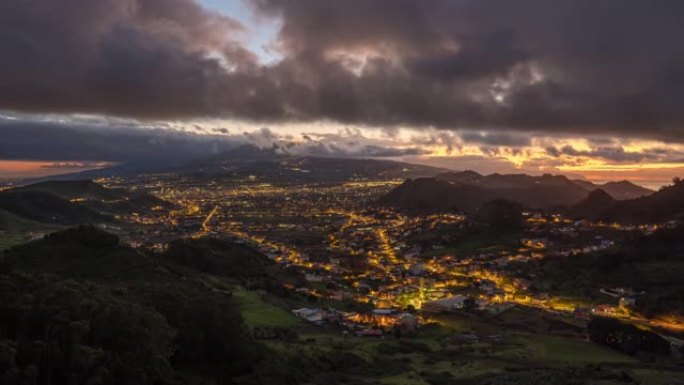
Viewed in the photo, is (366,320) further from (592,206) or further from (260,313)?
(592,206)

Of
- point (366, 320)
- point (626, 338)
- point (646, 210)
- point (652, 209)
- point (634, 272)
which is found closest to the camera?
point (626, 338)

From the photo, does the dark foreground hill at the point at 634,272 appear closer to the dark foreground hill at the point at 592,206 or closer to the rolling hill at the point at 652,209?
A: the rolling hill at the point at 652,209

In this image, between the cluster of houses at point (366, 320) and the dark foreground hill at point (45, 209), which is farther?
the dark foreground hill at point (45, 209)

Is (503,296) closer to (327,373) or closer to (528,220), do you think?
(327,373)

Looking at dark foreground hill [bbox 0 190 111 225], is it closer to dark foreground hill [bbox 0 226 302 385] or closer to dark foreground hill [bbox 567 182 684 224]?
dark foreground hill [bbox 0 226 302 385]

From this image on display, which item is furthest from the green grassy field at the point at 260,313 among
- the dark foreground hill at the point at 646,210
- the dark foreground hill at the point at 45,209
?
the dark foreground hill at the point at 45,209

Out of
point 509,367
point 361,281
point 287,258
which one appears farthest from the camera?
point 287,258

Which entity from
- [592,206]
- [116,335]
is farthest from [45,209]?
[592,206]

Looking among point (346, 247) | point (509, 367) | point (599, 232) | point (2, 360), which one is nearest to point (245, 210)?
point (346, 247)
